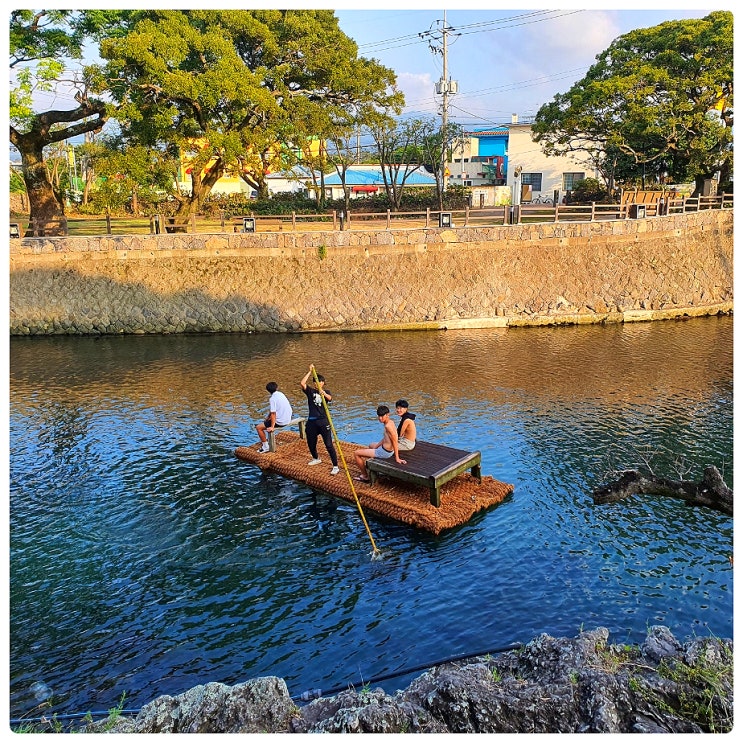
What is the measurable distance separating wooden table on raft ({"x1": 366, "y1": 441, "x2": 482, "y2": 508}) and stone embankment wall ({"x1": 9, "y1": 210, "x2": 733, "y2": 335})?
62.2ft

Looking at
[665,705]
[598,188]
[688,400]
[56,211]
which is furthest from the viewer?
[598,188]

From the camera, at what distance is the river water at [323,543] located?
30.7ft

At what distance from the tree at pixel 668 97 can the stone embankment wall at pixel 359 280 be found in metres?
7.48

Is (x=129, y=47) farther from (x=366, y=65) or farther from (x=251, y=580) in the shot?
(x=251, y=580)

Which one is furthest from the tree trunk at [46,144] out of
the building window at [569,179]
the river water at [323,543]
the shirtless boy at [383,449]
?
the building window at [569,179]

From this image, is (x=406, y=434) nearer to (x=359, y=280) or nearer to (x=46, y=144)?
(x=359, y=280)

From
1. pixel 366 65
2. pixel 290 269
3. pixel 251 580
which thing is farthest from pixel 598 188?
pixel 251 580

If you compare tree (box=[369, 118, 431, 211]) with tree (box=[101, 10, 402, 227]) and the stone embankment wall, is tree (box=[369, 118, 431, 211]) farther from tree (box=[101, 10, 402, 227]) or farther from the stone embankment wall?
the stone embankment wall

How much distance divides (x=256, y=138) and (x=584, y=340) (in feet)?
65.3

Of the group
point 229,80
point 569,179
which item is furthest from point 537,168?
point 229,80

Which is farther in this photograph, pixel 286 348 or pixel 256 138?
pixel 256 138

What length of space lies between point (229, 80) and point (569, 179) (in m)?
36.6

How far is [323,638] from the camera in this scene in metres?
9.57

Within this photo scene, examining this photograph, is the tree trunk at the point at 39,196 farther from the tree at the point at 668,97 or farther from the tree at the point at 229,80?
the tree at the point at 668,97
